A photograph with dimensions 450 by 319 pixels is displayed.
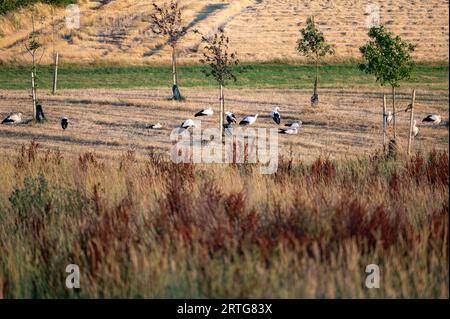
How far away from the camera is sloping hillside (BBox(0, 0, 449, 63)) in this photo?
2266 inches

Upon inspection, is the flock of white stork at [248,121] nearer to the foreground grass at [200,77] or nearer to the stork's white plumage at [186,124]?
the stork's white plumage at [186,124]

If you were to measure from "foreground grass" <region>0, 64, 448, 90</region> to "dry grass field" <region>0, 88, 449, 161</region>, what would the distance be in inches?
152

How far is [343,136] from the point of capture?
28469 mm

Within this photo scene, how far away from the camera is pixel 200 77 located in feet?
163

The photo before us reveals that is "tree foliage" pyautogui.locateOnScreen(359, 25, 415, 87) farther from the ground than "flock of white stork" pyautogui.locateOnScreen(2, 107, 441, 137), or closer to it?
farther from the ground

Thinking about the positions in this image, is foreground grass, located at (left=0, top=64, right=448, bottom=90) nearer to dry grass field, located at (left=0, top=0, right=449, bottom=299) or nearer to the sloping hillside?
the sloping hillside

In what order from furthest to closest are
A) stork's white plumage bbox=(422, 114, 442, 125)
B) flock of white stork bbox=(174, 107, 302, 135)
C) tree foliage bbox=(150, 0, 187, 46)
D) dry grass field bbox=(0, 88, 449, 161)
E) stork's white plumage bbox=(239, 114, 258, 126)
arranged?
tree foliage bbox=(150, 0, 187, 46), stork's white plumage bbox=(422, 114, 442, 125), stork's white plumage bbox=(239, 114, 258, 126), flock of white stork bbox=(174, 107, 302, 135), dry grass field bbox=(0, 88, 449, 161)

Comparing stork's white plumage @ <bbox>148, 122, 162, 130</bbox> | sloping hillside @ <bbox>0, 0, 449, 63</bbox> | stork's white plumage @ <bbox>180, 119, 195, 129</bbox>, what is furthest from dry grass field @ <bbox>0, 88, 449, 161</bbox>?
sloping hillside @ <bbox>0, 0, 449, 63</bbox>

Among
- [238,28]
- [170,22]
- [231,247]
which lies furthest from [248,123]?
[238,28]

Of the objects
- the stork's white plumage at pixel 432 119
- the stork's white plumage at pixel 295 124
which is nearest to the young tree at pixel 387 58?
the stork's white plumage at pixel 432 119

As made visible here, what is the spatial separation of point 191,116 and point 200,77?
1643cm

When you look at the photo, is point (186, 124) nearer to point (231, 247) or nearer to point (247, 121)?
point (247, 121)

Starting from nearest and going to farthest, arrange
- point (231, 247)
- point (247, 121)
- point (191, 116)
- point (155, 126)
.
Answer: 1. point (231, 247)
2. point (247, 121)
3. point (155, 126)
4. point (191, 116)

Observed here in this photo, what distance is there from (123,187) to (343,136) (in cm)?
1998
